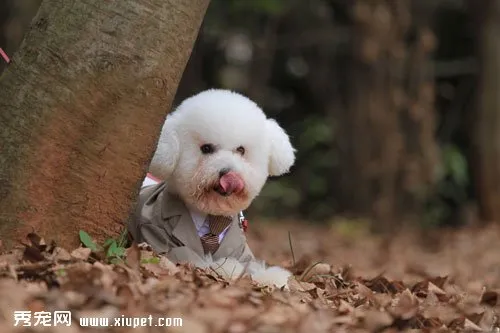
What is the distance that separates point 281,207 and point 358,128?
4139 mm

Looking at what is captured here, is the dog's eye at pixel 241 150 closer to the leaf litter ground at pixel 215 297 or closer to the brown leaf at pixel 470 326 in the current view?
the leaf litter ground at pixel 215 297

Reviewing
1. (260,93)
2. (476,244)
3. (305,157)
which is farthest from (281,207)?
(476,244)

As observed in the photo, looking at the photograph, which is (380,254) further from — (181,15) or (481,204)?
(181,15)

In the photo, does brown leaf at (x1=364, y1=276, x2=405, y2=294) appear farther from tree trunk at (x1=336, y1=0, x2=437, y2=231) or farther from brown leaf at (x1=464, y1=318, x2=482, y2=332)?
tree trunk at (x1=336, y1=0, x2=437, y2=231)

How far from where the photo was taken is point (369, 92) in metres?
12.2

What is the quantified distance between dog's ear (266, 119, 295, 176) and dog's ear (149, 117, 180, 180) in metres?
0.45

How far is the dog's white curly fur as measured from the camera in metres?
4.13

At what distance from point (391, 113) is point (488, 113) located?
61.3 inches

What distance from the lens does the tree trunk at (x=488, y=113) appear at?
41.1 feet

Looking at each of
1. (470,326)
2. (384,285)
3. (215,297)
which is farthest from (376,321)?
(384,285)

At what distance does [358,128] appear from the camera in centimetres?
1242

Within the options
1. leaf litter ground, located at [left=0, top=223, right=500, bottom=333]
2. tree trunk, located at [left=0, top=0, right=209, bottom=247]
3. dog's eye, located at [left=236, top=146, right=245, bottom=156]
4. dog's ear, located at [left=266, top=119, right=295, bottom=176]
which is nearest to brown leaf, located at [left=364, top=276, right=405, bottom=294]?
leaf litter ground, located at [left=0, top=223, right=500, bottom=333]

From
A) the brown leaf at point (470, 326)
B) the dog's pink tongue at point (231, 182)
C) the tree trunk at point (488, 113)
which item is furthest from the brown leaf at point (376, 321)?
the tree trunk at point (488, 113)

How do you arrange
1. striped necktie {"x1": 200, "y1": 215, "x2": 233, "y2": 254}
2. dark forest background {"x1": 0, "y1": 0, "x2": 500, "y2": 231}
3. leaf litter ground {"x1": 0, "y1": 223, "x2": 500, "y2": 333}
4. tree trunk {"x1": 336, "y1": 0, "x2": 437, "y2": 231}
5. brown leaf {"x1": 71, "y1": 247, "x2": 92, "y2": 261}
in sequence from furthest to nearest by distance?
dark forest background {"x1": 0, "y1": 0, "x2": 500, "y2": 231} < tree trunk {"x1": 336, "y1": 0, "x2": 437, "y2": 231} < striped necktie {"x1": 200, "y1": 215, "x2": 233, "y2": 254} < brown leaf {"x1": 71, "y1": 247, "x2": 92, "y2": 261} < leaf litter ground {"x1": 0, "y1": 223, "x2": 500, "y2": 333}
